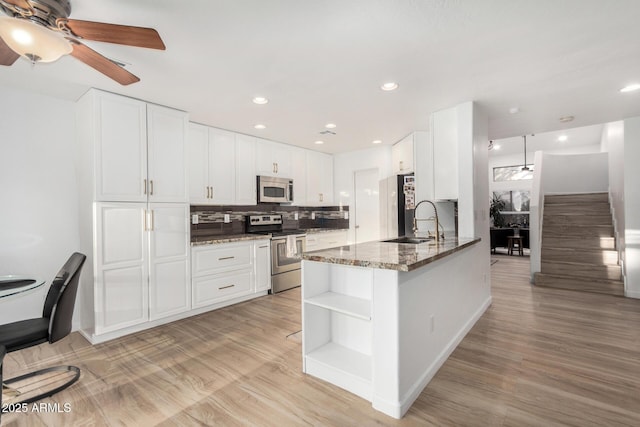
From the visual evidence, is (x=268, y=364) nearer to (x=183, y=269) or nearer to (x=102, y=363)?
(x=102, y=363)

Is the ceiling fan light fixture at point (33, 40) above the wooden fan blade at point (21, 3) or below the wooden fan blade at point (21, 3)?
below

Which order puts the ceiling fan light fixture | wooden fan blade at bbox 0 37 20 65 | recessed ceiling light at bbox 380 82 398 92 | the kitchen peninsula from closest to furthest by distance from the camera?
the ceiling fan light fixture, wooden fan blade at bbox 0 37 20 65, the kitchen peninsula, recessed ceiling light at bbox 380 82 398 92

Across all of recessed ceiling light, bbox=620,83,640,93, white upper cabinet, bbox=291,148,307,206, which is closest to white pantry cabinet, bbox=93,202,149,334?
white upper cabinet, bbox=291,148,307,206

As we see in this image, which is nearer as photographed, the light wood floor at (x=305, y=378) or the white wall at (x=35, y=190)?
the light wood floor at (x=305, y=378)

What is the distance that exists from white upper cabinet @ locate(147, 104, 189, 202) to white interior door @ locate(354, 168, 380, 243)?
316 centimetres

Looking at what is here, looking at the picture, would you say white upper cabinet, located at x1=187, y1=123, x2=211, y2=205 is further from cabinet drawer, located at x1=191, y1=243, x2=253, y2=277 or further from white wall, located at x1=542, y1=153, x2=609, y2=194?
white wall, located at x1=542, y1=153, x2=609, y2=194

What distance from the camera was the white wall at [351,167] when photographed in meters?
5.26

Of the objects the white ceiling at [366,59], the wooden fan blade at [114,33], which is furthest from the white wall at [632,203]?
the wooden fan blade at [114,33]

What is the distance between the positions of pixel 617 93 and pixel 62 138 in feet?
18.5

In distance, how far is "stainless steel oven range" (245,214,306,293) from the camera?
14.6 ft

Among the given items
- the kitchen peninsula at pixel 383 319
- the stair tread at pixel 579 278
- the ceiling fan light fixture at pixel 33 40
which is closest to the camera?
the ceiling fan light fixture at pixel 33 40

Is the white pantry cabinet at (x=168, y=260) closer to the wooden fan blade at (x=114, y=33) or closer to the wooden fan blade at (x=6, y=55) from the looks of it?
the wooden fan blade at (x=6, y=55)

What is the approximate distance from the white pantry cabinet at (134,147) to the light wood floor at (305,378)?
145 cm

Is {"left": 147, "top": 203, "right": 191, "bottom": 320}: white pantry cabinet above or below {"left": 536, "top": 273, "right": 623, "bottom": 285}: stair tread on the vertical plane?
above
